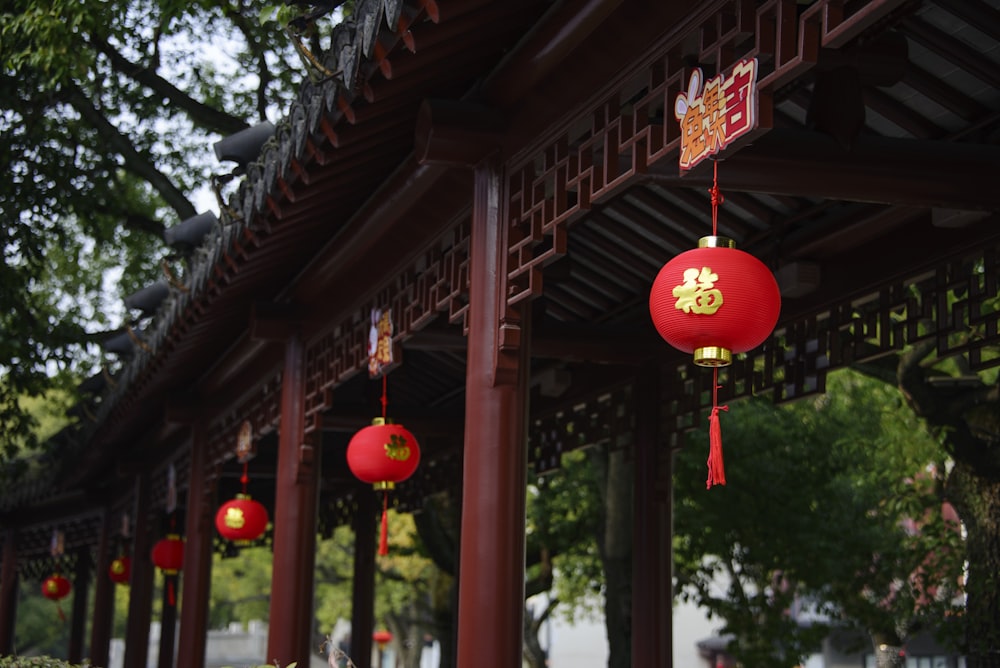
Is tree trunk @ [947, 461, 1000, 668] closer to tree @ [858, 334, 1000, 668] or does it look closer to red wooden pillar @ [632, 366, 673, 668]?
tree @ [858, 334, 1000, 668]

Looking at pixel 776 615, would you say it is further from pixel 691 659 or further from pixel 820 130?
pixel 691 659

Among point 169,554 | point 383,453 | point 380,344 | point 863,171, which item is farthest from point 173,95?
point 863,171

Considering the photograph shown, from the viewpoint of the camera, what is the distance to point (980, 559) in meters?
9.73

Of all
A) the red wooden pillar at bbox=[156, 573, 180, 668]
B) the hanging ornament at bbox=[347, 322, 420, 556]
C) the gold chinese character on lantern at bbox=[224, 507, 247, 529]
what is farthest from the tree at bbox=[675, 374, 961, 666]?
the red wooden pillar at bbox=[156, 573, 180, 668]

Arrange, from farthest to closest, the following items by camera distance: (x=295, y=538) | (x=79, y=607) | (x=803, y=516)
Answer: (x=79, y=607) < (x=803, y=516) < (x=295, y=538)

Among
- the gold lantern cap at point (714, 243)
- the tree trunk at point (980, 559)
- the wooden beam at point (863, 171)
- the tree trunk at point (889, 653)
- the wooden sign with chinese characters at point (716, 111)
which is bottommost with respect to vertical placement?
the tree trunk at point (889, 653)

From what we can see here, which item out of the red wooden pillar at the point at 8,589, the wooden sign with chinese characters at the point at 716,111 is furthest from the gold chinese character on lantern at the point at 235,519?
the red wooden pillar at the point at 8,589

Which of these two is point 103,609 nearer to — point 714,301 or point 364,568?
point 364,568

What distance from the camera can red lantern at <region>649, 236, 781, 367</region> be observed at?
4395 mm

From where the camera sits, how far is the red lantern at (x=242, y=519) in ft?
37.5

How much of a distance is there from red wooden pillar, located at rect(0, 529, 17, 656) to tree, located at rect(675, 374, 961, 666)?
12.1 metres

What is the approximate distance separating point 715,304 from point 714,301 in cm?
1

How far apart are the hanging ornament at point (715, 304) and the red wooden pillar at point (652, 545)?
13.9 ft

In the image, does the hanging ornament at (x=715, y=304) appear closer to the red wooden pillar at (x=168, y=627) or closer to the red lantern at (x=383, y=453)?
the red lantern at (x=383, y=453)
